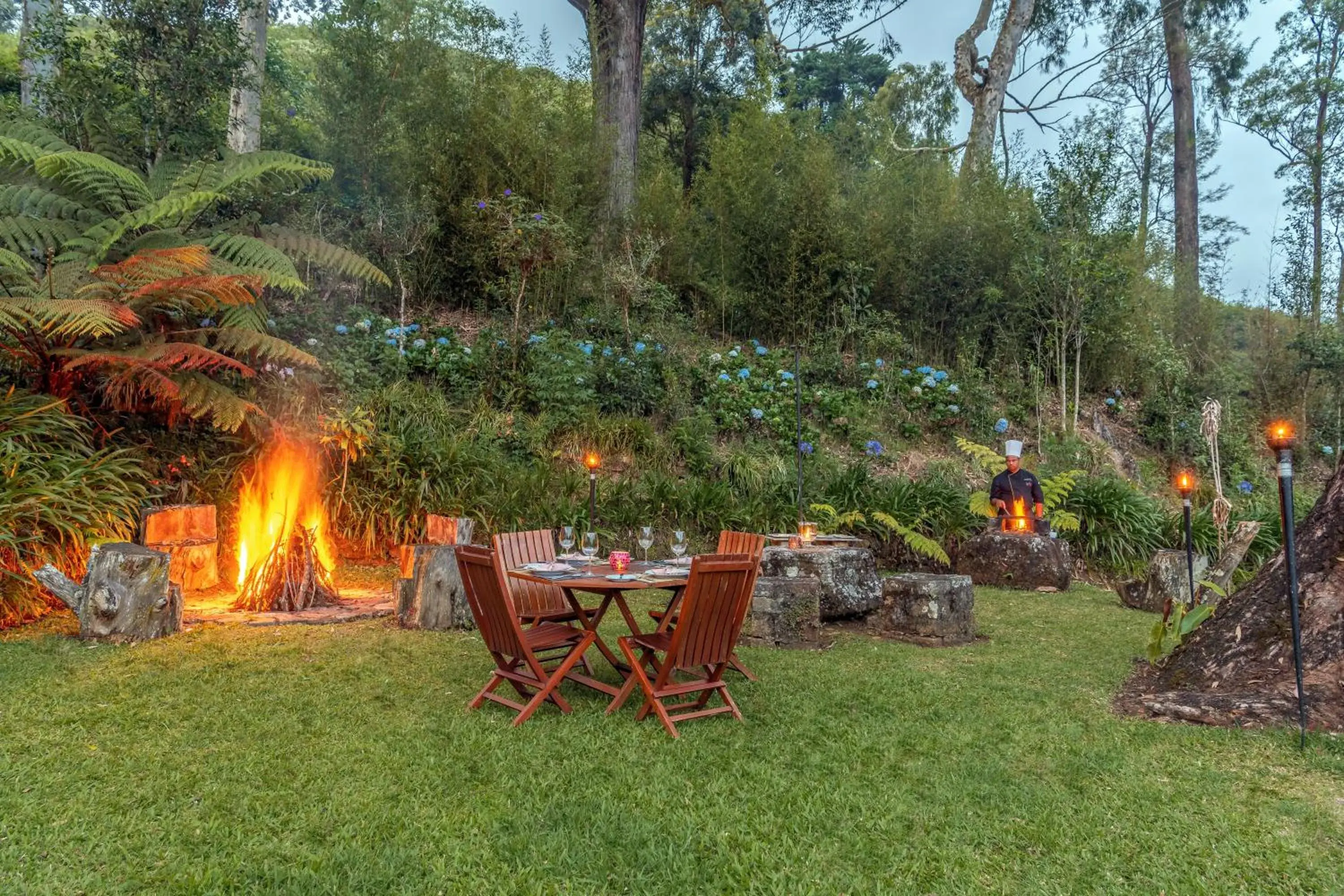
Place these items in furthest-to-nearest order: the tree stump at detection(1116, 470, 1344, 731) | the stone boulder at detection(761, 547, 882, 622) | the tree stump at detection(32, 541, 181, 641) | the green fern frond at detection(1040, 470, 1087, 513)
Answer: the green fern frond at detection(1040, 470, 1087, 513), the stone boulder at detection(761, 547, 882, 622), the tree stump at detection(32, 541, 181, 641), the tree stump at detection(1116, 470, 1344, 731)

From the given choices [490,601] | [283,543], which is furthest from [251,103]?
[490,601]

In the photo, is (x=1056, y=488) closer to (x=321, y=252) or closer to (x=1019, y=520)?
(x=1019, y=520)

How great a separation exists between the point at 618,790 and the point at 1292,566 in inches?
115

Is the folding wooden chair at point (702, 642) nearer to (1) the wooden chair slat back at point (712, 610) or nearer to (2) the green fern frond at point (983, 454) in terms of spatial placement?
(1) the wooden chair slat back at point (712, 610)

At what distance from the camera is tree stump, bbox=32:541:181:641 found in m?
4.85

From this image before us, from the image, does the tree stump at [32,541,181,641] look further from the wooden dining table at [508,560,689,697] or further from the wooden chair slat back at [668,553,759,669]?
the wooden chair slat back at [668,553,759,669]

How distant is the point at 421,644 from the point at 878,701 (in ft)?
9.24

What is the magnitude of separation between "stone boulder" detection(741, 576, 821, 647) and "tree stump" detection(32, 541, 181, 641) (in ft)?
12.1

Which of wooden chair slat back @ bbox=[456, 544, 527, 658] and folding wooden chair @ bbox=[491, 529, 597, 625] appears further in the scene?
folding wooden chair @ bbox=[491, 529, 597, 625]

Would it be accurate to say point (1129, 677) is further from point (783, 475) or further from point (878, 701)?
point (783, 475)

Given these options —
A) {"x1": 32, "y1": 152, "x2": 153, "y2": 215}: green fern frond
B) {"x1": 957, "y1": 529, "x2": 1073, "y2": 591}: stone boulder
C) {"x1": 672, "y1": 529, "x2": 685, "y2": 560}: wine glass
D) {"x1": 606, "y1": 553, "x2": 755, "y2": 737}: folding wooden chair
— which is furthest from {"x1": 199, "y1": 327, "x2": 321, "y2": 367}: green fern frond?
{"x1": 957, "y1": 529, "x2": 1073, "y2": 591}: stone boulder

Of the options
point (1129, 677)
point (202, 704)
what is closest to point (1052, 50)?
point (1129, 677)

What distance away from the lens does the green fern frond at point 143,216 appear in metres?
6.54

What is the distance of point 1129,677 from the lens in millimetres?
4621
